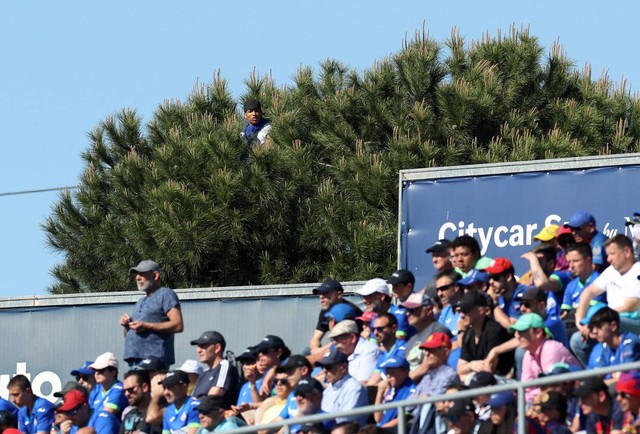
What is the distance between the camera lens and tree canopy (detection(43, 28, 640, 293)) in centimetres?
2770

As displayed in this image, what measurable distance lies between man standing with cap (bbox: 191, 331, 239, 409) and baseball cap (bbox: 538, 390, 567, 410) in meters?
4.46

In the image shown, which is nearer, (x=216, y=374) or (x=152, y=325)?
(x=216, y=374)

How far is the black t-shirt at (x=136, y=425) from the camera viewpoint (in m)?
14.5

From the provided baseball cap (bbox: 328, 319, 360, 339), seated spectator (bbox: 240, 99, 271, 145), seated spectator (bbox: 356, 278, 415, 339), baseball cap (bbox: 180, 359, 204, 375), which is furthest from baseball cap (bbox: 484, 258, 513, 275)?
seated spectator (bbox: 240, 99, 271, 145)

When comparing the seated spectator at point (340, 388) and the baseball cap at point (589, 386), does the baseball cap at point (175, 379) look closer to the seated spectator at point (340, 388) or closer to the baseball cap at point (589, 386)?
the seated spectator at point (340, 388)

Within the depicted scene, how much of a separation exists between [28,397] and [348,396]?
4.52 metres

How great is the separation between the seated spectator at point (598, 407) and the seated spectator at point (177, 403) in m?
4.53

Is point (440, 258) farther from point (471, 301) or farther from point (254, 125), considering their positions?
point (254, 125)

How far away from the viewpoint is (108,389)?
1529 centimetres

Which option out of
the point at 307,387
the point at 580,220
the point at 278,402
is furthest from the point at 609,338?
the point at 278,402

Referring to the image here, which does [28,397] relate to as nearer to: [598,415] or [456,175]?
[456,175]

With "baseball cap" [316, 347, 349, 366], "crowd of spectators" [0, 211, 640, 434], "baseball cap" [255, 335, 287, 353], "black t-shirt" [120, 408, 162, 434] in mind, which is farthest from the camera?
"black t-shirt" [120, 408, 162, 434]

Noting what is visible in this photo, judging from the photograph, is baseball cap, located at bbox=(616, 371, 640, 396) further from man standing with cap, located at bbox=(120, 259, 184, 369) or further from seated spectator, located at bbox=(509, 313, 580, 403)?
man standing with cap, located at bbox=(120, 259, 184, 369)

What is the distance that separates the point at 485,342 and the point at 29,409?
17.9 ft
